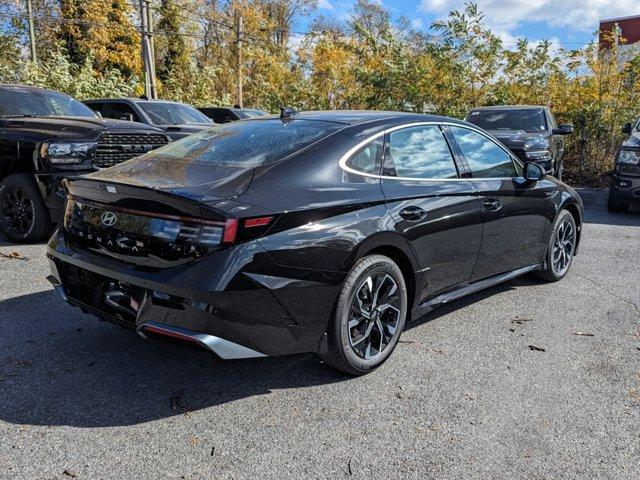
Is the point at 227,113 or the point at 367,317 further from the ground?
the point at 227,113

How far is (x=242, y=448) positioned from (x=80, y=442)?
75cm

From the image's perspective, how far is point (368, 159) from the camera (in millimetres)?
3473

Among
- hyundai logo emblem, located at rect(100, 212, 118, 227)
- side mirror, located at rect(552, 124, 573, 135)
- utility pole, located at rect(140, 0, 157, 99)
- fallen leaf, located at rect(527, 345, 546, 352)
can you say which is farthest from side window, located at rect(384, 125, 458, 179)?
utility pole, located at rect(140, 0, 157, 99)

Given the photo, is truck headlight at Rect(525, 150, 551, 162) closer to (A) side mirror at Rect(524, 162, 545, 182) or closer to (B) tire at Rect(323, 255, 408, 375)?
(A) side mirror at Rect(524, 162, 545, 182)

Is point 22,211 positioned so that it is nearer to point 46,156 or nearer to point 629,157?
point 46,156

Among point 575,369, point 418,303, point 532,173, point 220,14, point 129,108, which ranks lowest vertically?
point 575,369

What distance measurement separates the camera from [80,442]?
8.43ft

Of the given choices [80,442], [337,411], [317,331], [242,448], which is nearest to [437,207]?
[317,331]

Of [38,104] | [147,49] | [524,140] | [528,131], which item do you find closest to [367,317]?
[38,104]

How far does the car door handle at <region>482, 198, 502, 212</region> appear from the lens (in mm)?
4172

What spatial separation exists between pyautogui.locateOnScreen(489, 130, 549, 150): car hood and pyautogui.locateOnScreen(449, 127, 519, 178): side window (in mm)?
5605

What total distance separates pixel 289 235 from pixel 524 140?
27.2 ft

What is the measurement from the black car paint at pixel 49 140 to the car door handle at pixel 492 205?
4206 mm

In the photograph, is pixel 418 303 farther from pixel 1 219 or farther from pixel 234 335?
pixel 1 219
